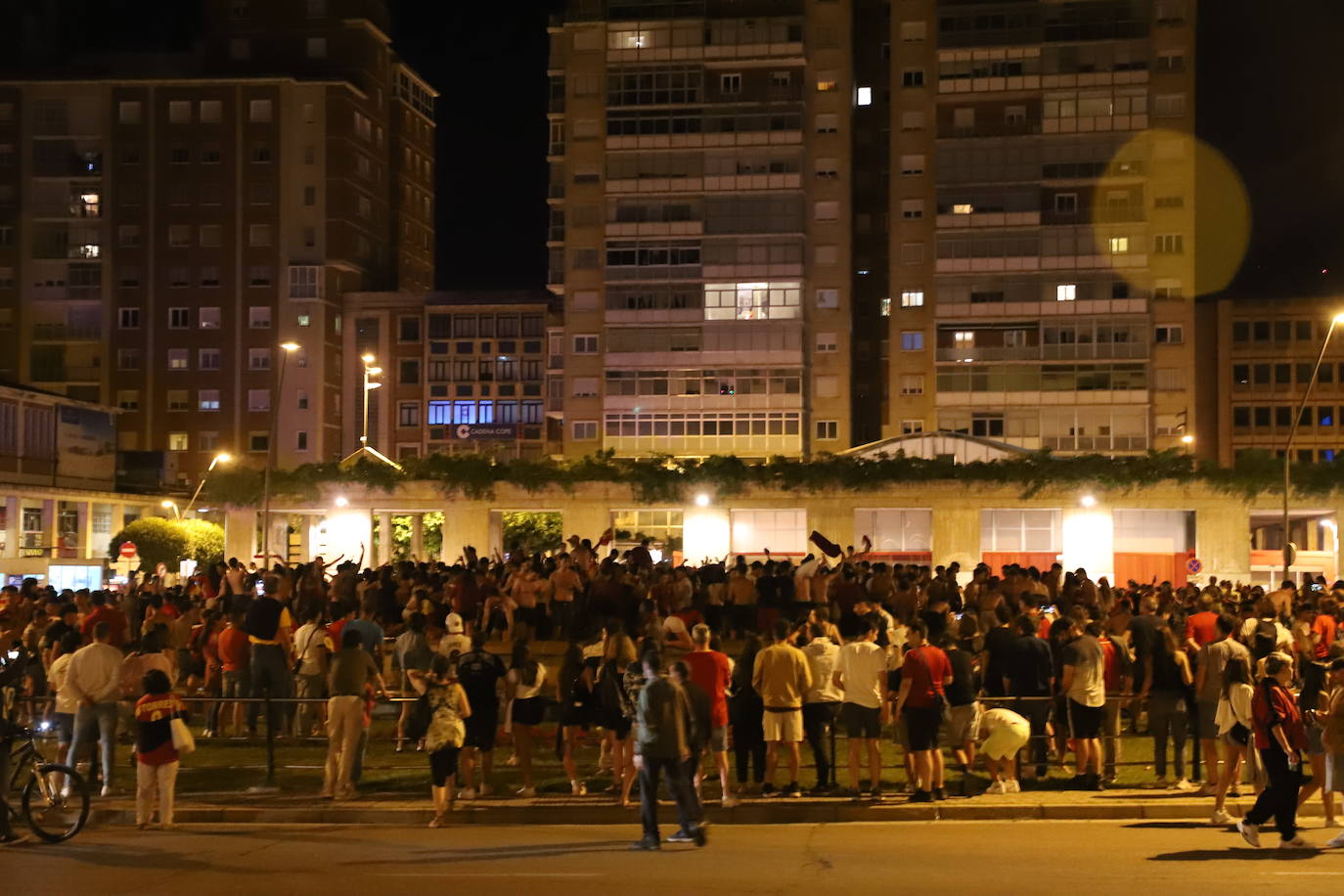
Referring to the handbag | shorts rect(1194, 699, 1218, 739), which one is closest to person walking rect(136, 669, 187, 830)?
the handbag

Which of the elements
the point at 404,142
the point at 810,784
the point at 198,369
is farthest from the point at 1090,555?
the point at 404,142

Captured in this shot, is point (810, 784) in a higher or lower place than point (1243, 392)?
lower

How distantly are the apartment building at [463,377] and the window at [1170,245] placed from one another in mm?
37557

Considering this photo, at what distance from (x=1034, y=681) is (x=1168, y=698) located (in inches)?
57.6

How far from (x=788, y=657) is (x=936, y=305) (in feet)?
225

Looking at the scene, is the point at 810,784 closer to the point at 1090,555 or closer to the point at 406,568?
the point at 406,568

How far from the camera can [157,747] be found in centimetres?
1612

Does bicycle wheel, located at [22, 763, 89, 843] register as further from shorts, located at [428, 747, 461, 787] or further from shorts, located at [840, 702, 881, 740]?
shorts, located at [840, 702, 881, 740]

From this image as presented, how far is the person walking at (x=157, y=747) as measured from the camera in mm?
15984

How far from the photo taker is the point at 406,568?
29000 mm

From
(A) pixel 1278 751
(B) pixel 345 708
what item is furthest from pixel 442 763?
(A) pixel 1278 751

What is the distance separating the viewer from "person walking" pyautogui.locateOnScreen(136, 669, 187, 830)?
1598 cm

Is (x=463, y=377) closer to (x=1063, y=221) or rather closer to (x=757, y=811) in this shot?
(x=1063, y=221)

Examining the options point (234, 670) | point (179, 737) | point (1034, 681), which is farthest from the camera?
point (234, 670)
